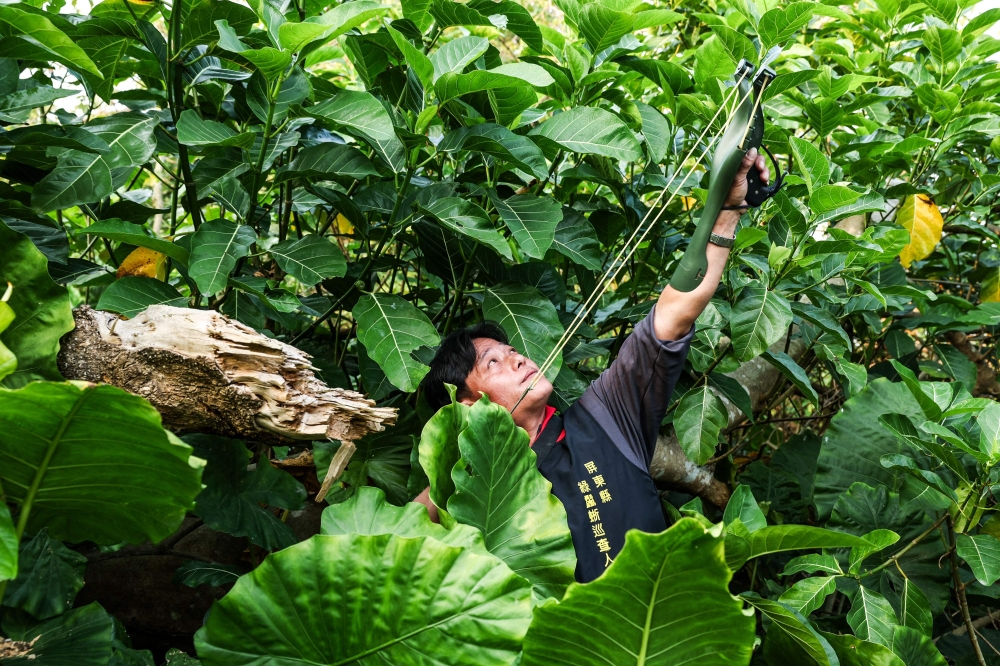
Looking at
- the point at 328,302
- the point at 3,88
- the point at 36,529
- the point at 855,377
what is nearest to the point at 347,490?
the point at 328,302

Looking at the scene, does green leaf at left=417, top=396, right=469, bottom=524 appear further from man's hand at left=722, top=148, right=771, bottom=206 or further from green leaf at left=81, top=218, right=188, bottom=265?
man's hand at left=722, top=148, right=771, bottom=206

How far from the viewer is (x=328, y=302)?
6.09ft

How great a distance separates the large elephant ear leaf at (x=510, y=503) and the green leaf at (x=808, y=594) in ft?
1.84

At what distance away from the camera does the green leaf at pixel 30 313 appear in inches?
49.0

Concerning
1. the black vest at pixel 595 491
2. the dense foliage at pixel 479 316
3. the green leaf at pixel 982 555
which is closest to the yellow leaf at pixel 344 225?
the dense foliage at pixel 479 316

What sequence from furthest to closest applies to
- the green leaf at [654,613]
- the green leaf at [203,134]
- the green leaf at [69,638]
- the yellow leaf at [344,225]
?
1. the yellow leaf at [344,225]
2. the green leaf at [203,134]
3. the green leaf at [69,638]
4. the green leaf at [654,613]

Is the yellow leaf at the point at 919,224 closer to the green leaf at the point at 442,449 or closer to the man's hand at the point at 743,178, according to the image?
the man's hand at the point at 743,178

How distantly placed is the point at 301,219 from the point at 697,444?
1.33 meters

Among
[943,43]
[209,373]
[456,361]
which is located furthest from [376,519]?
[943,43]

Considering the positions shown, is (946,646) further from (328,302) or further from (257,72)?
(257,72)

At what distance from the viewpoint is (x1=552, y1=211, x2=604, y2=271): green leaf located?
5.77 feet

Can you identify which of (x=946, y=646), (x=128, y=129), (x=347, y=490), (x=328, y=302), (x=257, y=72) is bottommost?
(x=946, y=646)

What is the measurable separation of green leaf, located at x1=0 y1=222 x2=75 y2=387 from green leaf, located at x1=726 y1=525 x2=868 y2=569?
3.71ft

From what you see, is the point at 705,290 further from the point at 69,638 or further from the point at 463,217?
the point at 69,638
